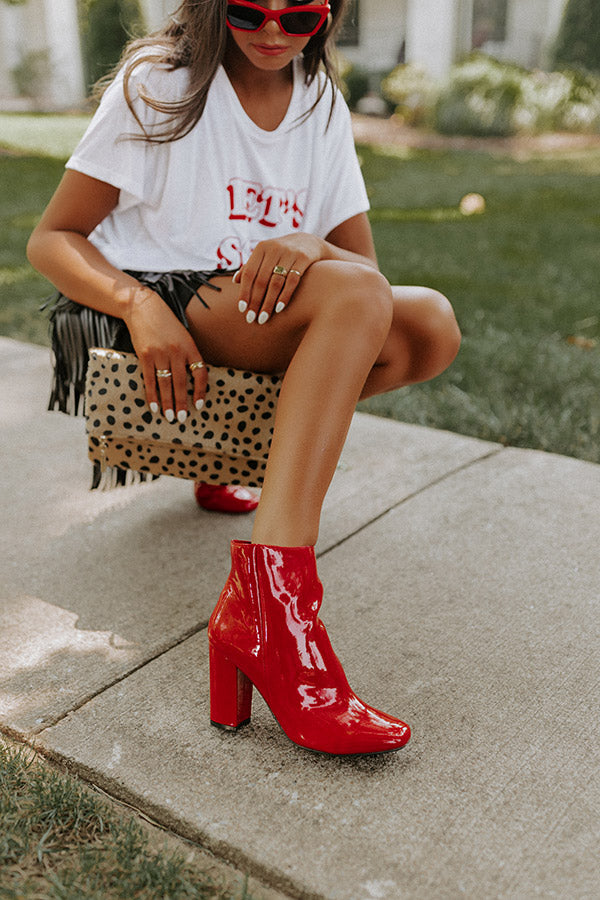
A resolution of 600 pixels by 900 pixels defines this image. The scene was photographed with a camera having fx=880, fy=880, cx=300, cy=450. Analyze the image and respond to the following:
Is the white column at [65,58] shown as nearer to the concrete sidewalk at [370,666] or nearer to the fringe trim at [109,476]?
the concrete sidewalk at [370,666]

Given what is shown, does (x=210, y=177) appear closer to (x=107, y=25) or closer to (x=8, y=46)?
(x=107, y=25)

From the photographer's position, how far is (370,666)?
171 centimetres

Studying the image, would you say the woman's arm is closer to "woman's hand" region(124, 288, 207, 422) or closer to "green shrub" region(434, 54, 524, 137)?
"woman's hand" region(124, 288, 207, 422)

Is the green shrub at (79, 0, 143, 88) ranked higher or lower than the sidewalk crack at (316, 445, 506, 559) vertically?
higher

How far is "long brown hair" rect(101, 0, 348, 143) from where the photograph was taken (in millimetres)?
1822

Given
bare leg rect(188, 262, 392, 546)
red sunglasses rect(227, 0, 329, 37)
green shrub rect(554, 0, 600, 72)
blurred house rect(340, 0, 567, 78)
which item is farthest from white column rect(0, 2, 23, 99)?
bare leg rect(188, 262, 392, 546)

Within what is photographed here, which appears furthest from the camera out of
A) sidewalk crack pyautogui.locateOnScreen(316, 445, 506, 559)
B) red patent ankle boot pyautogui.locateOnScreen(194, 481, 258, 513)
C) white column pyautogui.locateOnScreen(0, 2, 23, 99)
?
white column pyautogui.locateOnScreen(0, 2, 23, 99)

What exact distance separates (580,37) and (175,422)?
15152 millimetres

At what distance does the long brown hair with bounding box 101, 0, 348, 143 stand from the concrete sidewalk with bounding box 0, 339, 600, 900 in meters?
0.99

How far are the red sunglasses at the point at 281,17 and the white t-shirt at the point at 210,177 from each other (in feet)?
0.69

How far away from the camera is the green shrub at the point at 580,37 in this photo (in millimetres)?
14328

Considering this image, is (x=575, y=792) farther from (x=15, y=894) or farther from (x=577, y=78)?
(x=577, y=78)

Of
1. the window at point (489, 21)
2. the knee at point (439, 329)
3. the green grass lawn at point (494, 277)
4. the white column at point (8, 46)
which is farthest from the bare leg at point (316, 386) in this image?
the white column at point (8, 46)

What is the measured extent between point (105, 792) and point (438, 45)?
1631 cm
